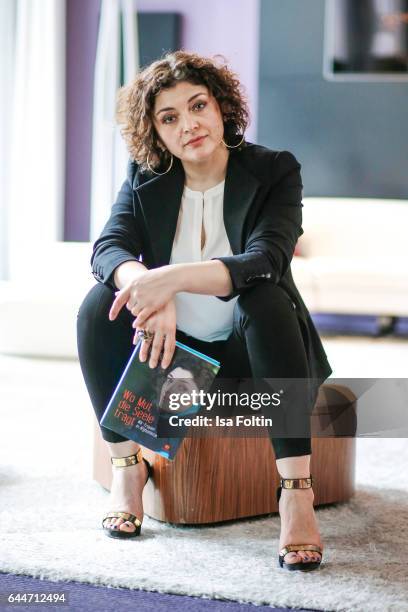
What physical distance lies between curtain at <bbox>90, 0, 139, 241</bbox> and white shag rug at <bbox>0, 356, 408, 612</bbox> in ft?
8.73

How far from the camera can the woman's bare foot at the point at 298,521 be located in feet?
5.09

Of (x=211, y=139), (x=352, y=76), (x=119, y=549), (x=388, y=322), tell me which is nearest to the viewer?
(x=119, y=549)

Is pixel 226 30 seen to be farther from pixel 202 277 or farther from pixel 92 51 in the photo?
pixel 202 277

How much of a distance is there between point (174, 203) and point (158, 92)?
0.72ft

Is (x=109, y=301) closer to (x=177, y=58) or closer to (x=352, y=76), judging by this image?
(x=177, y=58)

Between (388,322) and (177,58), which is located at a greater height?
(177,58)

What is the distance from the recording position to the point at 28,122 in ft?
16.4

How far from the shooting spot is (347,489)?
191 cm

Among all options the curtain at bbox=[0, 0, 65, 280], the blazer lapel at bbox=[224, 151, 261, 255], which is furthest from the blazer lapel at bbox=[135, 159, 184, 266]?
the curtain at bbox=[0, 0, 65, 280]

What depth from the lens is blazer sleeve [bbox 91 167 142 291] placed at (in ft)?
5.62

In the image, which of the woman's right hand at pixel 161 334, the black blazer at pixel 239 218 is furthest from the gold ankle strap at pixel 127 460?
the black blazer at pixel 239 218

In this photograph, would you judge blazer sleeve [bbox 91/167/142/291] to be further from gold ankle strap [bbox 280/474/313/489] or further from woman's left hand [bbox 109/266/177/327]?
gold ankle strap [bbox 280/474/313/489]

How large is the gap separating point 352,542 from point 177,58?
987 mm

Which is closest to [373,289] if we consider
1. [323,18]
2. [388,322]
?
[388,322]
